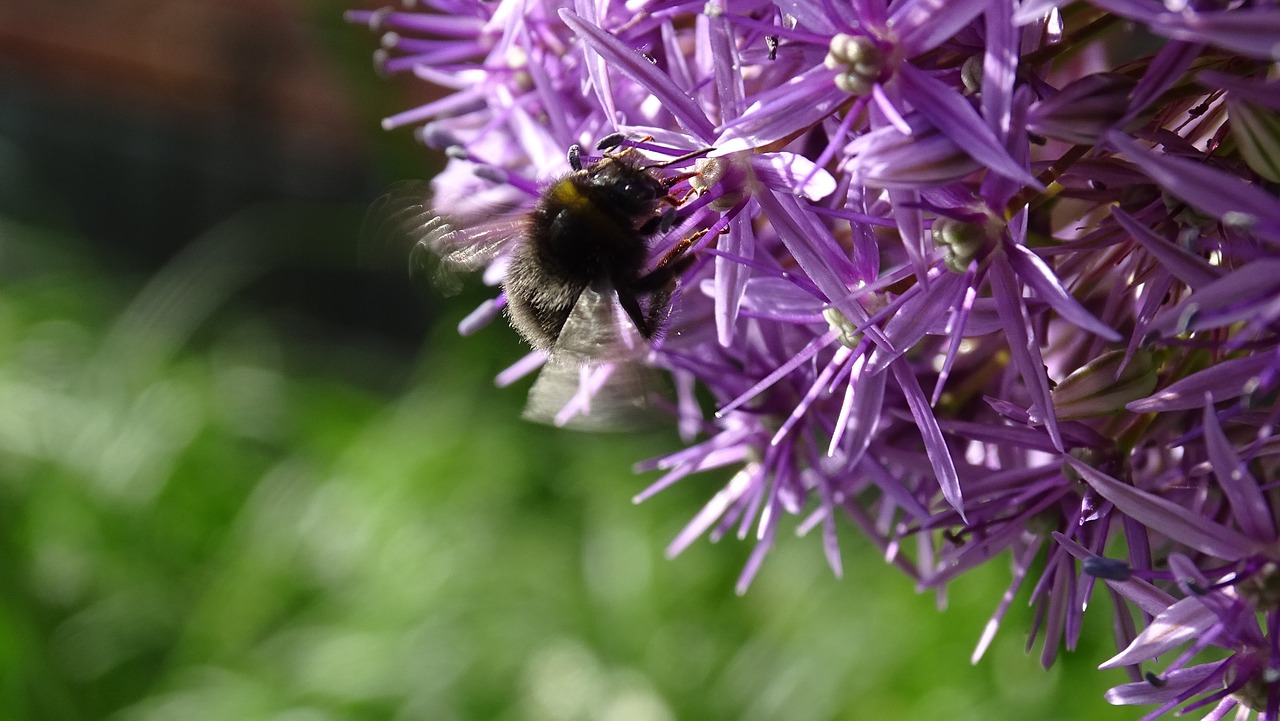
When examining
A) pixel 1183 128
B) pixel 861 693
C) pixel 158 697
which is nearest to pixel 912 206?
pixel 1183 128

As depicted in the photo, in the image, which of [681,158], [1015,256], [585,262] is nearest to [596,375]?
[585,262]

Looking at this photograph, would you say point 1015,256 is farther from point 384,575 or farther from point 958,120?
point 384,575

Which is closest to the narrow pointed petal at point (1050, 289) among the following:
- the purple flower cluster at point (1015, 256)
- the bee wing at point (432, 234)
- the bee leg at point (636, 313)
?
the purple flower cluster at point (1015, 256)

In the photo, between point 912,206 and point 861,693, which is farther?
point 861,693

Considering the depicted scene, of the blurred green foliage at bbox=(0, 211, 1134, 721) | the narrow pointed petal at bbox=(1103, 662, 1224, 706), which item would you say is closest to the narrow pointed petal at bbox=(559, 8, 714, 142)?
the narrow pointed petal at bbox=(1103, 662, 1224, 706)

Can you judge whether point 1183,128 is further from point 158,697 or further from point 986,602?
point 158,697

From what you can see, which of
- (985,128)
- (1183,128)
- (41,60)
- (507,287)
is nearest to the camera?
(985,128)

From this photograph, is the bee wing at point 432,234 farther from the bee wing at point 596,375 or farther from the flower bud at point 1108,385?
the flower bud at point 1108,385
